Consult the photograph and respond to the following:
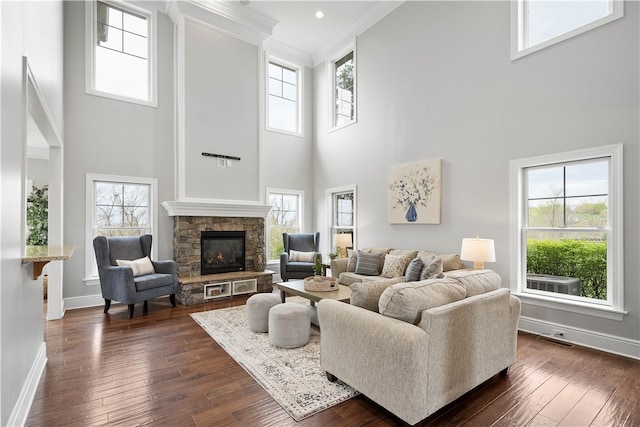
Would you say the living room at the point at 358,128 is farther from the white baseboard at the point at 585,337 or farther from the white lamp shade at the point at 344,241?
the white lamp shade at the point at 344,241

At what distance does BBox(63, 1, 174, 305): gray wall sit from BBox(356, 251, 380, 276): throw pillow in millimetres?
3283

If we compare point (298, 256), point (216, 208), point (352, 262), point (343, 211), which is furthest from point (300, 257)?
point (216, 208)

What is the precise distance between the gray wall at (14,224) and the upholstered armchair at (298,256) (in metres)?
3.84

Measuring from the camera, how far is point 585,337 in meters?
3.36

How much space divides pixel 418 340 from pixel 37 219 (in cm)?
628

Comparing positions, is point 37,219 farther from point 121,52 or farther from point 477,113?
point 477,113

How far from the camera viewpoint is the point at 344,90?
6.91 m

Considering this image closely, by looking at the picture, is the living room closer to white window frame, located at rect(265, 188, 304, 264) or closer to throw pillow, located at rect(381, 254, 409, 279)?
white window frame, located at rect(265, 188, 304, 264)

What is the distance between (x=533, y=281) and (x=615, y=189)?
132cm

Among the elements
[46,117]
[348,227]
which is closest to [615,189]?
[348,227]

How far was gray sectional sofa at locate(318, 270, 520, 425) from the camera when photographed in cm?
187

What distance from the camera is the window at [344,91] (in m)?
6.69

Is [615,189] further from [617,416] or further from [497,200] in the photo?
[617,416]

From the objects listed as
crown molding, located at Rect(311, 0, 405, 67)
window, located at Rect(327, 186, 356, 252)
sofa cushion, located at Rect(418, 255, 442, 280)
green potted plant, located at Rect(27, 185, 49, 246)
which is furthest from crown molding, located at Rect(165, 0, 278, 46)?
sofa cushion, located at Rect(418, 255, 442, 280)
